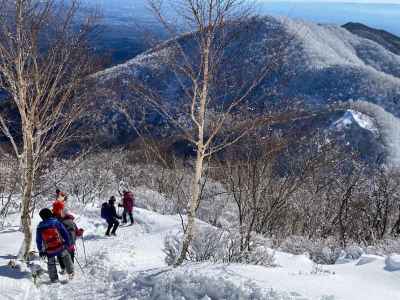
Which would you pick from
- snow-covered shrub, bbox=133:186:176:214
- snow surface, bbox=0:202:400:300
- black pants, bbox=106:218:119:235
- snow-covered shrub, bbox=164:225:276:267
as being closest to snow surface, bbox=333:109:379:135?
snow-covered shrub, bbox=133:186:176:214

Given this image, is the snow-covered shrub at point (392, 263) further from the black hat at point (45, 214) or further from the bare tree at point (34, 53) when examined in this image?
the bare tree at point (34, 53)

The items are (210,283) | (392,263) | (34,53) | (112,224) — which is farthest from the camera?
(112,224)

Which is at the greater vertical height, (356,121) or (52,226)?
(52,226)

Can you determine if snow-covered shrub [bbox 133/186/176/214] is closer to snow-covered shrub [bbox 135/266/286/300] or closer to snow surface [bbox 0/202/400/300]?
snow surface [bbox 0/202/400/300]

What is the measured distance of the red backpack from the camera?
7055 millimetres

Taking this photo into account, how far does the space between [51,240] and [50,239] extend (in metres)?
0.02

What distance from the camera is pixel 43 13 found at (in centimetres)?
717

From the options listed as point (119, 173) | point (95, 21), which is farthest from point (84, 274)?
Answer: point (119, 173)

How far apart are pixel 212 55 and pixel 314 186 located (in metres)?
18.1

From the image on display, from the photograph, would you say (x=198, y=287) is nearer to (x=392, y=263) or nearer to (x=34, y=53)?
(x=392, y=263)

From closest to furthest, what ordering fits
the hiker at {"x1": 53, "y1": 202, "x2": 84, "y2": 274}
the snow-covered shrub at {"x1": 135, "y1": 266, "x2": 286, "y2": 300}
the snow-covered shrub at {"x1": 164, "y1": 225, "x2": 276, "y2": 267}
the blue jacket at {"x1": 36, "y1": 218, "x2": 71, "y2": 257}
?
the snow-covered shrub at {"x1": 135, "y1": 266, "x2": 286, "y2": 300} → the blue jacket at {"x1": 36, "y1": 218, "x2": 71, "y2": 257} → the hiker at {"x1": 53, "y1": 202, "x2": 84, "y2": 274} → the snow-covered shrub at {"x1": 164, "y1": 225, "x2": 276, "y2": 267}

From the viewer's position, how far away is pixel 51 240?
7.07m

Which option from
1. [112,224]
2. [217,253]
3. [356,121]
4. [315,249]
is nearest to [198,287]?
[217,253]

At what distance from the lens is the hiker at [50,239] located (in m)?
7.05
